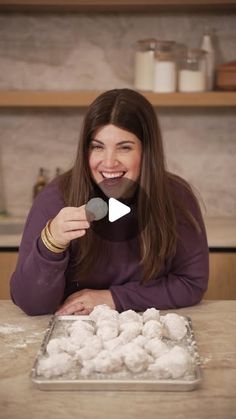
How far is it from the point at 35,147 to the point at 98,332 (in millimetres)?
2019

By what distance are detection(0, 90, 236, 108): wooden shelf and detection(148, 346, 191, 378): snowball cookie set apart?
185cm

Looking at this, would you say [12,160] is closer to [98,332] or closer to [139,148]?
[139,148]

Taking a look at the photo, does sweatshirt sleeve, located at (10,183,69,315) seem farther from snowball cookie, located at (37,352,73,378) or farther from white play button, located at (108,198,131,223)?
snowball cookie, located at (37,352,73,378)

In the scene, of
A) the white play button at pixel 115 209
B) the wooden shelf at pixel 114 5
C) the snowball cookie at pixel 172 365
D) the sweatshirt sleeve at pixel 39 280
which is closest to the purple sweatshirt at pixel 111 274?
the sweatshirt sleeve at pixel 39 280

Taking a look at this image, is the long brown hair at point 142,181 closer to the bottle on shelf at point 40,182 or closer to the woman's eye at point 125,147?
the woman's eye at point 125,147

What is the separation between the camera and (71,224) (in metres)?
1.46

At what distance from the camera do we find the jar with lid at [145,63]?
9.56ft

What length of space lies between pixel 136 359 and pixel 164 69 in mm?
1933

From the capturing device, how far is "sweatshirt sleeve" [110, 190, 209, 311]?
1650 mm

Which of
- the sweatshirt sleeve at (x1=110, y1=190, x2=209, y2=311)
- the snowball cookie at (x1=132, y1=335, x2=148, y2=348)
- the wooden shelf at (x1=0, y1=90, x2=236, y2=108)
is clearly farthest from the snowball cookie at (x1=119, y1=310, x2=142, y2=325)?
the wooden shelf at (x1=0, y1=90, x2=236, y2=108)

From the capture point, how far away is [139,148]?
5.57ft

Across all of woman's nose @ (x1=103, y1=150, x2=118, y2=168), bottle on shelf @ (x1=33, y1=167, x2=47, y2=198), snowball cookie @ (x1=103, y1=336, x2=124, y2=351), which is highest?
woman's nose @ (x1=103, y1=150, x2=118, y2=168)

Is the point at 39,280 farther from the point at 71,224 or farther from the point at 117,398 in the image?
the point at 117,398

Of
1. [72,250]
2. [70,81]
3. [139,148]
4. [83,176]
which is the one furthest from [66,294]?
[70,81]
